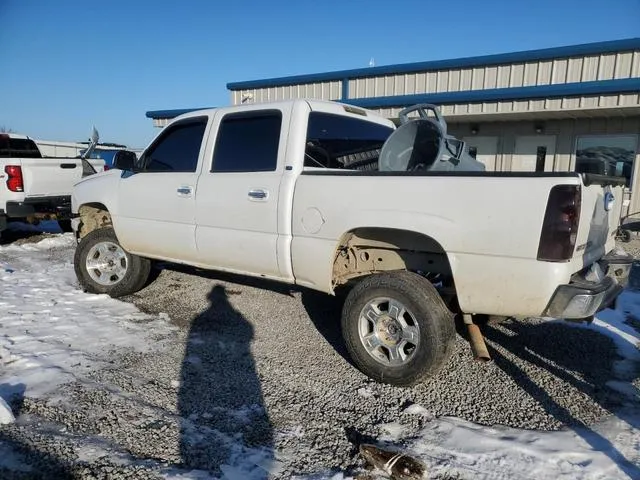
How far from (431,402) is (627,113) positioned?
28.3 feet

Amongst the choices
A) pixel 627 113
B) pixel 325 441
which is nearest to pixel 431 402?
pixel 325 441

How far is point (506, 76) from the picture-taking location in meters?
10.3

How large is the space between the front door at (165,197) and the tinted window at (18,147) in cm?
601

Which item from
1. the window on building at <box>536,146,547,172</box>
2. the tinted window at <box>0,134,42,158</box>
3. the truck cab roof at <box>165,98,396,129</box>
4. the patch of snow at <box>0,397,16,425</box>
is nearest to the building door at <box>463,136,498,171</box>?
the window on building at <box>536,146,547,172</box>

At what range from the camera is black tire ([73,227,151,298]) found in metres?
5.52

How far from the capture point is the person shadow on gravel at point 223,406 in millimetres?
2568

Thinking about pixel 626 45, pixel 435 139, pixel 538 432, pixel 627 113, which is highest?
pixel 626 45

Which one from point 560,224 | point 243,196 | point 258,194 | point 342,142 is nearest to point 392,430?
point 560,224

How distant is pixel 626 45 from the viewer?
28.9 feet

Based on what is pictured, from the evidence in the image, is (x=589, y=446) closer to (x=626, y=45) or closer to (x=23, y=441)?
(x=23, y=441)

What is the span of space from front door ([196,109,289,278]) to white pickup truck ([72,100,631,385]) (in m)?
0.01

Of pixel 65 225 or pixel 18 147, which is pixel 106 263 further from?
pixel 18 147

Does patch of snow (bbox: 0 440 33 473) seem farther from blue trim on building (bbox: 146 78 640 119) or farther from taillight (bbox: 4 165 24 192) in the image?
blue trim on building (bbox: 146 78 640 119)

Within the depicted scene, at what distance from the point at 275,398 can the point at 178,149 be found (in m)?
2.90
